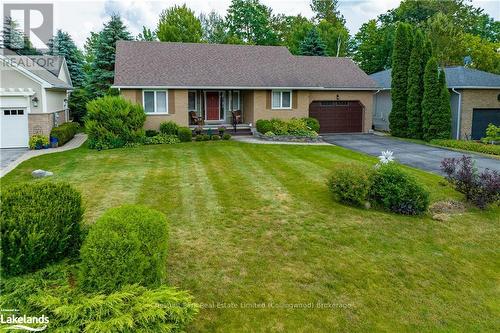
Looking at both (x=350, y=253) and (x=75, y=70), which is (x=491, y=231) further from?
(x=75, y=70)

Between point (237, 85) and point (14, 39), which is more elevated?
point (14, 39)

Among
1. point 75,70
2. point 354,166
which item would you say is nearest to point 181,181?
point 354,166

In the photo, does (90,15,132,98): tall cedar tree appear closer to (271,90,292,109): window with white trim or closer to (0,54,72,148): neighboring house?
(0,54,72,148): neighboring house

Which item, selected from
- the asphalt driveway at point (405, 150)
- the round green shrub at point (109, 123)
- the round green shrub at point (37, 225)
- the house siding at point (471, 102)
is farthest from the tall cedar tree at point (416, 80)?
the round green shrub at point (37, 225)

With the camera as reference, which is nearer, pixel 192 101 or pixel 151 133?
pixel 151 133

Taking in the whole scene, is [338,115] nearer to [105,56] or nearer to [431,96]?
[431,96]

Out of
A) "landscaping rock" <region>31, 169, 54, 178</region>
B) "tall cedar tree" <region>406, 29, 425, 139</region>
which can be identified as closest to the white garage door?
"landscaping rock" <region>31, 169, 54, 178</region>

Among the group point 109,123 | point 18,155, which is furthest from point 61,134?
point 18,155
